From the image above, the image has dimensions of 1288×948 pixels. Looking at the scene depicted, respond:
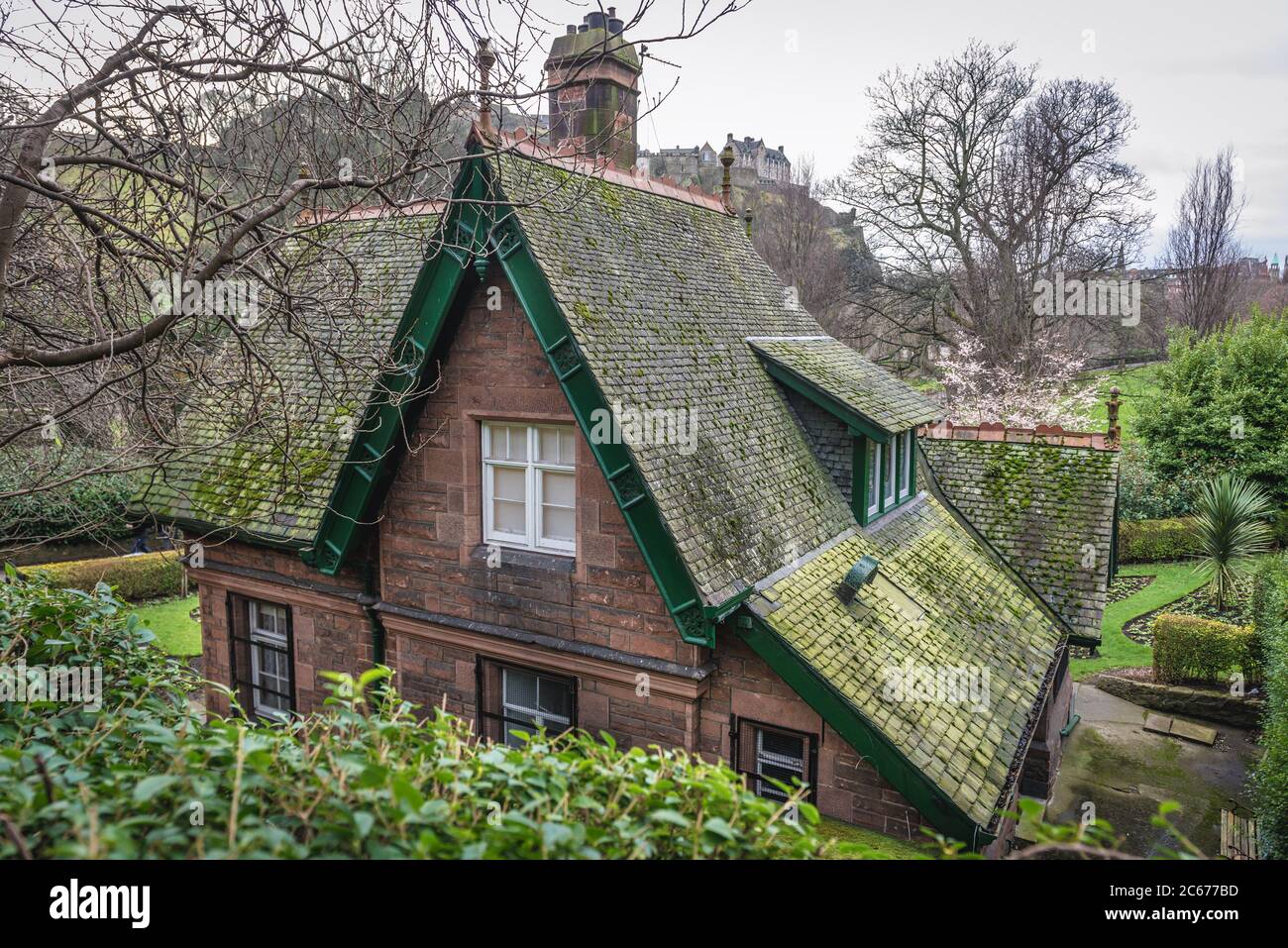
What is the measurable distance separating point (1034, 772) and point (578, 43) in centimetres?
1319

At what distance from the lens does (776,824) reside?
3.66m

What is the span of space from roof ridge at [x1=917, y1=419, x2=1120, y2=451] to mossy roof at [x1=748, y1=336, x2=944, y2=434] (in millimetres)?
2564

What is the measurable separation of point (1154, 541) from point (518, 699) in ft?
79.0

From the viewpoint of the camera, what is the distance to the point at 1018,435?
52.1 ft

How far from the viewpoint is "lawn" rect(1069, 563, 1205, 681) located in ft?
62.1

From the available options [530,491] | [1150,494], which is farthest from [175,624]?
[1150,494]

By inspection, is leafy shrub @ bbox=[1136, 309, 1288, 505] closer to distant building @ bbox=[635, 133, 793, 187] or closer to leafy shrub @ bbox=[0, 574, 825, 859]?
leafy shrub @ bbox=[0, 574, 825, 859]

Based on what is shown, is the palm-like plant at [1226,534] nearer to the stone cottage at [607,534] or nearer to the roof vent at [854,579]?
the stone cottage at [607,534]

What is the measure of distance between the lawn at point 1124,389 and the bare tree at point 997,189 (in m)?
4.95

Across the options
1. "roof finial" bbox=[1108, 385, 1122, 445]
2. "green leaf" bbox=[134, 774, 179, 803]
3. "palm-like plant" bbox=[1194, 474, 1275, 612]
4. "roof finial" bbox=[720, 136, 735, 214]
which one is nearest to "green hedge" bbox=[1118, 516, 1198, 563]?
"palm-like plant" bbox=[1194, 474, 1275, 612]

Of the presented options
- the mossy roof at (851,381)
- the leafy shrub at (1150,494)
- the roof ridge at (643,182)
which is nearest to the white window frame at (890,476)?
the mossy roof at (851,381)

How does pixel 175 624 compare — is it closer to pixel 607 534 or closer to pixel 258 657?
pixel 258 657
